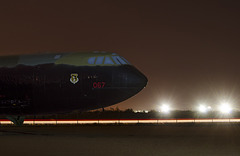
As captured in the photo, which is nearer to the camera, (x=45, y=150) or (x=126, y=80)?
(x=45, y=150)

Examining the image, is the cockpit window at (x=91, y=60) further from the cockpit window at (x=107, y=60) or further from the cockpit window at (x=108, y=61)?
the cockpit window at (x=108, y=61)

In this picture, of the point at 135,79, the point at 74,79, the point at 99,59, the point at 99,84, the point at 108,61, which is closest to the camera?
the point at 135,79

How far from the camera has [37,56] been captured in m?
24.6

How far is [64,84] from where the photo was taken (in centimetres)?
2322

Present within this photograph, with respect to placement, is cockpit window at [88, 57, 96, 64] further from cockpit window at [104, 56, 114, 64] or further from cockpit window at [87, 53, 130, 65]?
cockpit window at [104, 56, 114, 64]

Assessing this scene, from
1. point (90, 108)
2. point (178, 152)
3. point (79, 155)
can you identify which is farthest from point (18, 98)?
point (178, 152)

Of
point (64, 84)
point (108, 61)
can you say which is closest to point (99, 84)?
point (108, 61)

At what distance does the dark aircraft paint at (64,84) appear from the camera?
22844 millimetres

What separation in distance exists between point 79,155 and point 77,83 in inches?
368

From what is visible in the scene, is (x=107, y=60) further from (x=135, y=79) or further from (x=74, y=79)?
(x=74, y=79)

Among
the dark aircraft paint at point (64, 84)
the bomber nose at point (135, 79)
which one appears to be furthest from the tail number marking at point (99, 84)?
the bomber nose at point (135, 79)

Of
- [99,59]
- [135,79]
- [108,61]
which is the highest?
[99,59]

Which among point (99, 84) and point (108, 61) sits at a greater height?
point (108, 61)

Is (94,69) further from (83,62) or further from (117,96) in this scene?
(117,96)
